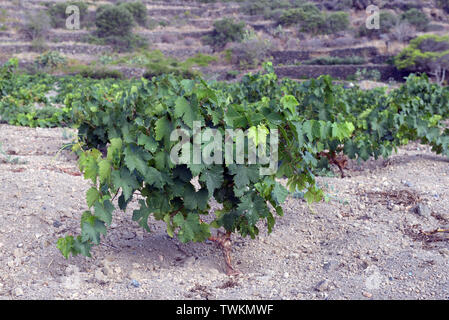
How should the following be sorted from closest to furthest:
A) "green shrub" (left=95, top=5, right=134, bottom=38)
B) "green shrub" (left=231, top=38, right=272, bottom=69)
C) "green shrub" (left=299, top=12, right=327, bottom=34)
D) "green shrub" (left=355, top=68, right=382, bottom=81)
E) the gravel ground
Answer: the gravel ground < "green shrub" (left=355, top=68, right=382, bottom=81) < "green shrub" (left=231, top=38, right=272, bottom=69) < "green shrub" (left=299, top=12, right=327, bottom=34) < "green shrub" (left=95, top=5, right=134, bottom=38)

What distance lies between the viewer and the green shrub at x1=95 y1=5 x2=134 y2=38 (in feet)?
128

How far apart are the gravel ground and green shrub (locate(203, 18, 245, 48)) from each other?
3434 centimetres

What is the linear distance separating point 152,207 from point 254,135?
0.74 metres

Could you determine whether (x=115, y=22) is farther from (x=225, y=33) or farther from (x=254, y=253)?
(x=254, y=253)

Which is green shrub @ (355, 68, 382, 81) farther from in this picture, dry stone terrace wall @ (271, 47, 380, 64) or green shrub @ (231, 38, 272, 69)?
green shrub @ (231, 38, 272, 69)

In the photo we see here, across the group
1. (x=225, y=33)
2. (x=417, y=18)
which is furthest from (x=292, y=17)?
(x=417, y=18)

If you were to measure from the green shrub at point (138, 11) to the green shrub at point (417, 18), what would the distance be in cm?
2169

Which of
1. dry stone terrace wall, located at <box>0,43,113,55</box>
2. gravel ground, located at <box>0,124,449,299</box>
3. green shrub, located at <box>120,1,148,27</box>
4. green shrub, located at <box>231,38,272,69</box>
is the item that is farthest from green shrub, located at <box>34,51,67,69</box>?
gravel ground, located at <box>0,124,449,299</box>

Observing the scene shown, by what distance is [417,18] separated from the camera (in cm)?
3691

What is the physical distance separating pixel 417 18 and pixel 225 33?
14743 mm

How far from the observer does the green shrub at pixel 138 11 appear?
1642 inches

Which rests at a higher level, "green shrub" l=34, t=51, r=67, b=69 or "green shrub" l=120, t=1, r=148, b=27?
"green shrub" l=120, t=1, r=148, b=27

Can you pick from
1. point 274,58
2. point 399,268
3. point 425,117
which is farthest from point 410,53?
point 399,268
